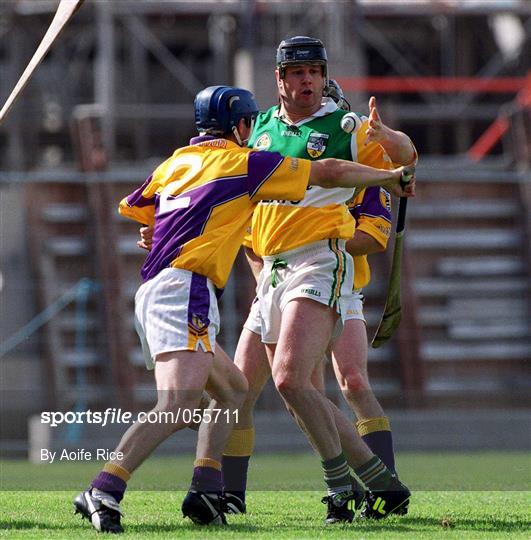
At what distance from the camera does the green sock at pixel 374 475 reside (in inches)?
251

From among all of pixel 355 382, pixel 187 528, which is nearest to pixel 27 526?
pixel 187 528

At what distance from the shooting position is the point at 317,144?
6496 mm

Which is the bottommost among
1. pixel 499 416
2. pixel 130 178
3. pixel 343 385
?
pixel 499 416

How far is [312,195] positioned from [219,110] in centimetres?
58

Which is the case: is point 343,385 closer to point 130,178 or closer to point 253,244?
point 253,244

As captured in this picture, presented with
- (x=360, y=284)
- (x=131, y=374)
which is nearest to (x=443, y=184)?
(x=131, y=374)

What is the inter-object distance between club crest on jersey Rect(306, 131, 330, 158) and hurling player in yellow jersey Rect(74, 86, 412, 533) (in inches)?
15.6

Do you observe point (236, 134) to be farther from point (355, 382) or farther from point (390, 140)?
point (355, 382)

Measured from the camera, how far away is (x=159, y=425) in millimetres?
5730

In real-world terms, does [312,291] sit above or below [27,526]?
above

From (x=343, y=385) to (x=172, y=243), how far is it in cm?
130

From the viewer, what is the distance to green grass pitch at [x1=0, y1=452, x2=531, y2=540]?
18.7 ft

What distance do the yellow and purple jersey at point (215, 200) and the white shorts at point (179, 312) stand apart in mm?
52

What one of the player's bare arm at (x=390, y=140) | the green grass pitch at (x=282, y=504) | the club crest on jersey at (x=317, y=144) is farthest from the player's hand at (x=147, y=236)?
the green grass pitch at (x=282, y=504)
